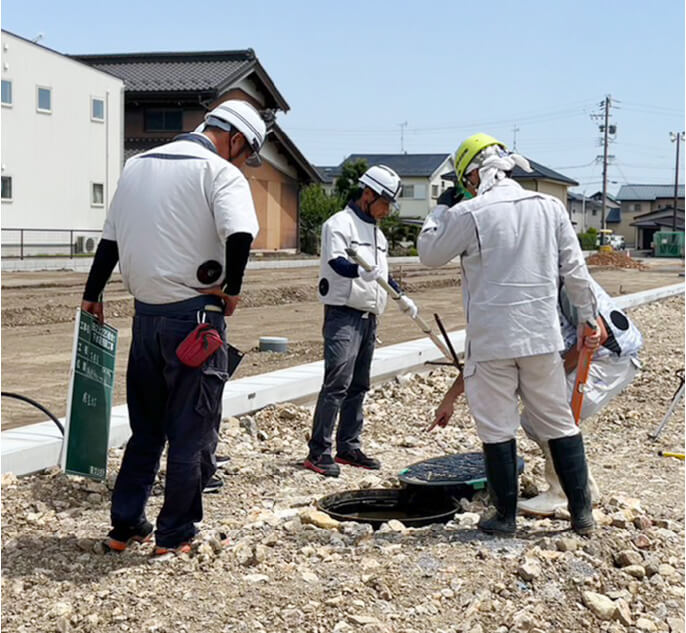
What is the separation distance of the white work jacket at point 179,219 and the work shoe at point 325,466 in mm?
2261

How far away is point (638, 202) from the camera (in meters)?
99.6

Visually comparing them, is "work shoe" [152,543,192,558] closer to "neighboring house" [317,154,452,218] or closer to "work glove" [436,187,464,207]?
"work glove" [436,187,464,207]

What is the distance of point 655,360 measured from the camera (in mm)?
11570

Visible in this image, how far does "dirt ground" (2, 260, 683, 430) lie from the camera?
9992mm

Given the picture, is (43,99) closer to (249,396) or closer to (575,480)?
(249,396)

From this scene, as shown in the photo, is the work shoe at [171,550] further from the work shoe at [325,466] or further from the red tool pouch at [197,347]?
the work shoe at [325,466]

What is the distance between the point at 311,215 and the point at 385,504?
135 feet

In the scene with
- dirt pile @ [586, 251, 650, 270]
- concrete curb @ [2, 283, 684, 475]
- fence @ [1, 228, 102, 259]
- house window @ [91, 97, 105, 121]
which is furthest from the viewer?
dirt pile @ [586, 251, 650, 270]

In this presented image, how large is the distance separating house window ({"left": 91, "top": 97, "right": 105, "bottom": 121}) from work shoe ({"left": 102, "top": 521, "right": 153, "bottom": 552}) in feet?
104

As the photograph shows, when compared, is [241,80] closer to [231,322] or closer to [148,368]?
[231,322]

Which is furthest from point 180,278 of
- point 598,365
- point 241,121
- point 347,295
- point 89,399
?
point 598,365

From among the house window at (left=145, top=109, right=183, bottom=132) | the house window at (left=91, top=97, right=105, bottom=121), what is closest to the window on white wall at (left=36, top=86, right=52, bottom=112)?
the house window at (left=91, top=97, right=105, bottom=121)

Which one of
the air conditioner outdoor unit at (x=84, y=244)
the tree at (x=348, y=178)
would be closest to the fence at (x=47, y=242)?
the air conditioner outdoor unit at (x=84, y=244)

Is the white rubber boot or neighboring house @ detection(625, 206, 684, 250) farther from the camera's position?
neighboring house @ detection(625, 206, 684, 250)
